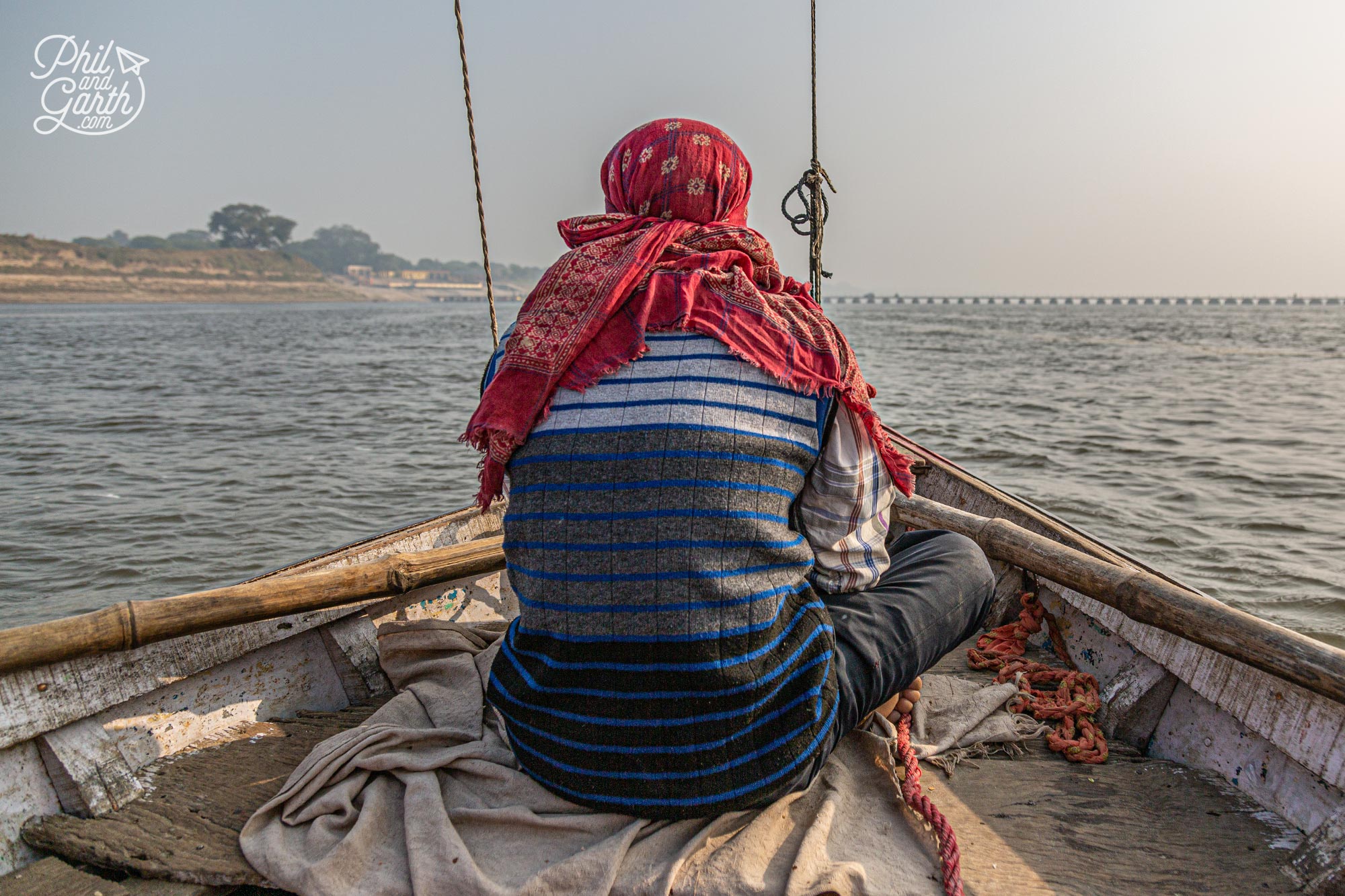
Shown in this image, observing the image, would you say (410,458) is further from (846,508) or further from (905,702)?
(846,508)

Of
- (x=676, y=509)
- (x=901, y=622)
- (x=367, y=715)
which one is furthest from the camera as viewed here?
(x=367, y=715)

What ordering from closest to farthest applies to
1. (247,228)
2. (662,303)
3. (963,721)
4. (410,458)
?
(662,303)
(963,721)
(410,458)
(247,228)

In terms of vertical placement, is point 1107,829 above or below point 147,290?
below

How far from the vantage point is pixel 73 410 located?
11984 millimetres

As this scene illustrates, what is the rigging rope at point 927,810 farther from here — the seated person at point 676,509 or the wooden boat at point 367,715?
the seated person at point 676,509

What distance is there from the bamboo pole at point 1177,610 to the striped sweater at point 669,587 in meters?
0.95

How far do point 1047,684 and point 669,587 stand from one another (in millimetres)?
1676

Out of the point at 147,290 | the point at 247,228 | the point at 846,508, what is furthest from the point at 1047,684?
the point at 247,228

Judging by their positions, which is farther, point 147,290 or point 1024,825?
point 147,290

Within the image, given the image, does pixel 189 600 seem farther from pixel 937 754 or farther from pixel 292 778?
pixel 937 754

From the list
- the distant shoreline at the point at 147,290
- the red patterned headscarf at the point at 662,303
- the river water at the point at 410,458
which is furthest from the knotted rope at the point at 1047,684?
the distant shoreline at the point at 147,290

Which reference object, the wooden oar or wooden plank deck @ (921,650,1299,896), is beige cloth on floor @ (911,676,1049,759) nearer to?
wooden plank deck @ (921,650,1299,896)

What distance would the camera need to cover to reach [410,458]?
30.9 ft

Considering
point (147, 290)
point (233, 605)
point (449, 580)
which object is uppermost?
point (147, 290)
